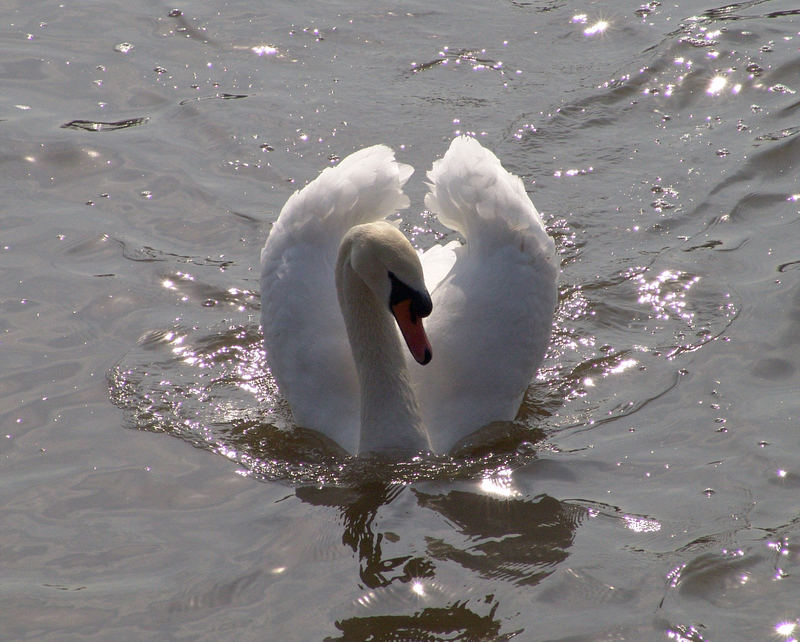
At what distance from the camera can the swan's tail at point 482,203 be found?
698 cm

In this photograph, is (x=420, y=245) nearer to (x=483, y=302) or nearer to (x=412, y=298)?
(x=483, y=302)

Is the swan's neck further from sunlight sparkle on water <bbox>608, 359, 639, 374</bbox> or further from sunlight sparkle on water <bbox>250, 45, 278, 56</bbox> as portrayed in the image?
sunlight sparkle on water <bbox>250, 45, 278, 56</bbox>

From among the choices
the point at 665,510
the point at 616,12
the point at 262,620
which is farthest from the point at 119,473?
the point at 616,12

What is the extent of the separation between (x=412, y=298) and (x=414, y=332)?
18 cm

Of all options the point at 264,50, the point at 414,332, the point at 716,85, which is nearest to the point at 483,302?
the point at 414,332

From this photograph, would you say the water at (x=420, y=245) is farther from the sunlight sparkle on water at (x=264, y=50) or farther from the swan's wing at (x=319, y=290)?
the swan's wing at (x=319, y=290)

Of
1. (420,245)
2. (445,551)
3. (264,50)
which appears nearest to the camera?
(445,551)

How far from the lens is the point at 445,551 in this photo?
559 centimetres

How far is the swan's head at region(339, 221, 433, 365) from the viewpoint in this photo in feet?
18.8

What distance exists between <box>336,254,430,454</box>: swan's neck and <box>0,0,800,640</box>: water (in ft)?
0.60

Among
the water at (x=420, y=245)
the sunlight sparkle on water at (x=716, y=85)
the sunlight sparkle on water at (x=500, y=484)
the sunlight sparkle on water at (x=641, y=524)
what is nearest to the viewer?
the water at (x=420, y=245)

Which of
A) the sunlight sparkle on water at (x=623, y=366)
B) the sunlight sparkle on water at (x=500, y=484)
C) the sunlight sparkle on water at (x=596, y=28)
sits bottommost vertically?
the sunlight sparkle on water at (x=623, y=366)

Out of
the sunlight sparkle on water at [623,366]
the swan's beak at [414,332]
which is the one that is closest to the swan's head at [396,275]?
the swan's beak at [414,332]

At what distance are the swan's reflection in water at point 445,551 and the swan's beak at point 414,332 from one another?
2.47ft
